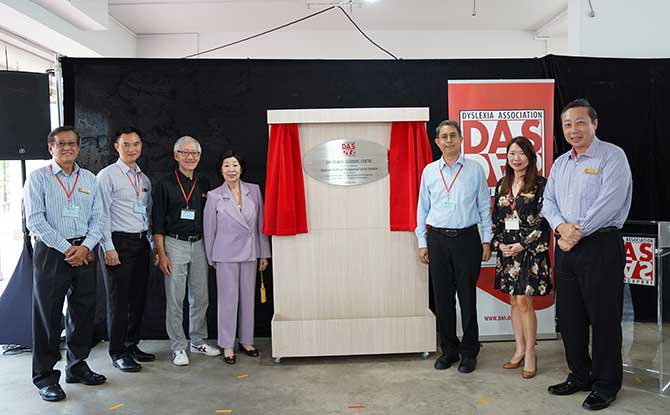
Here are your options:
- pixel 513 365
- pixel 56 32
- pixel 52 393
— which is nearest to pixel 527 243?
pixel 513 365

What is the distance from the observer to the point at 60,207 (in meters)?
3.43

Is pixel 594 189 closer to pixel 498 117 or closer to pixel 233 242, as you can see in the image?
pixel 498 117

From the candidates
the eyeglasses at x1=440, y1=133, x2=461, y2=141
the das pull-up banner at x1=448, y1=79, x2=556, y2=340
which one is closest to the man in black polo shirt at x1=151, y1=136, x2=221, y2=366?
the eyeglasses at x1=440, y1=133, x2=461, y2=141

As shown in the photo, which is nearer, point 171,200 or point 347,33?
point 171,200

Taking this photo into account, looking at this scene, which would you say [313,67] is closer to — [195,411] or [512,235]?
[512,235]

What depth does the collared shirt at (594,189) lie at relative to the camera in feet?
10.2

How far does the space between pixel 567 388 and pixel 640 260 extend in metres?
1.01

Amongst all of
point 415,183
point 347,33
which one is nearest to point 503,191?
point 415,183

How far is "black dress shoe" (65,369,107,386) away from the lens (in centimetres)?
368

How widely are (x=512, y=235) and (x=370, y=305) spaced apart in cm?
117

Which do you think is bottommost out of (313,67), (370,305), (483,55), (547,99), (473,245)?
(370,305)

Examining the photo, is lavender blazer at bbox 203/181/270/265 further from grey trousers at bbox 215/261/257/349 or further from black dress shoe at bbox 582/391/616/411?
black dress shoe at bbox 582/391/616/411

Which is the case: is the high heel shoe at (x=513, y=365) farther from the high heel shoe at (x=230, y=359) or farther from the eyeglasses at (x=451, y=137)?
the high heel shoe at (x=230, y=359)

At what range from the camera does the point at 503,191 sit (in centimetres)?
371
